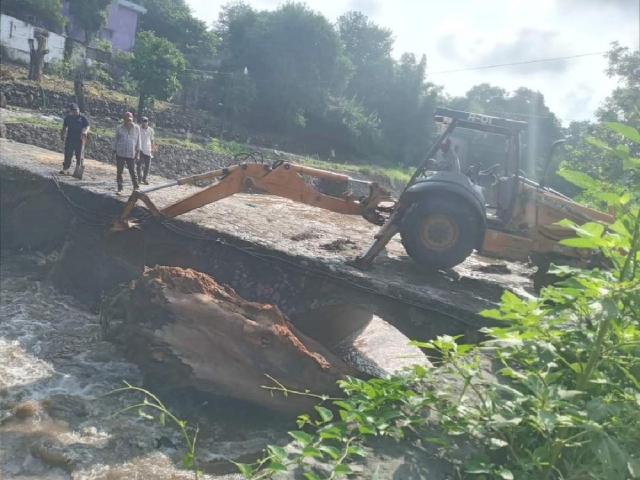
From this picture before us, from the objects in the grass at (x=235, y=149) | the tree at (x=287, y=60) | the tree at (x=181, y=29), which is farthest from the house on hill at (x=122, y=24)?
A: the grass at (x=235, y=149)

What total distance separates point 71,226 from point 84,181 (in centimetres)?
110

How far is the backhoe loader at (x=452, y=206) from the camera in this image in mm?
6820

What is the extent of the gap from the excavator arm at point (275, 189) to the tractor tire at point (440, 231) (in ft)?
3.49

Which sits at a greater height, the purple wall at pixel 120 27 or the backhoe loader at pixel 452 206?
the purple wall at pixel 120 27

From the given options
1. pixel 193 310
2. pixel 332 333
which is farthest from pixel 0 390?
pixel 332 333

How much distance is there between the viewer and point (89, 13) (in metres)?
26.0

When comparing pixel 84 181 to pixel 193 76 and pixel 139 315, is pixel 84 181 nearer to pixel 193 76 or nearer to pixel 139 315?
pixel 139 315

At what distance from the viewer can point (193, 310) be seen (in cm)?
550

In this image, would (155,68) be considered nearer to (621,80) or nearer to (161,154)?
(161,154)

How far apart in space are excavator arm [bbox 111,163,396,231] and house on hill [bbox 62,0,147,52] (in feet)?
84.7

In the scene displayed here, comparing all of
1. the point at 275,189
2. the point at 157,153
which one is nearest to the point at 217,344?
the point at 275,189

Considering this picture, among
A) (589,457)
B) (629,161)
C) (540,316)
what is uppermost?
(629,161)


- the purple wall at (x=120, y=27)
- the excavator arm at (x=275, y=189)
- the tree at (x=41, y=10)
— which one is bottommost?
the excavator arm at (x=275, y=189)

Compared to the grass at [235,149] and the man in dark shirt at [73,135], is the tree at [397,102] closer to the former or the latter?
the grass at [235,149]
